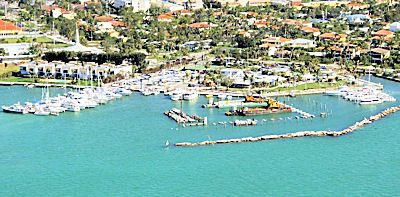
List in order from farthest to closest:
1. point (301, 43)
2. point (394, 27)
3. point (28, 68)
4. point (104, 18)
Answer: point (104, 18)
point (394, 27)
point (301, 43)
point (28, 68)

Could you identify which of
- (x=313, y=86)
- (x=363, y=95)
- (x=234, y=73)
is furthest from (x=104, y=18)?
(x=363, y=95)

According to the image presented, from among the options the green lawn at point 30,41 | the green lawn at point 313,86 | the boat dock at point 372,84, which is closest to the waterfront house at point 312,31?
the boat dock at point 372,84

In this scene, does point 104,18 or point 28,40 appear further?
point 104,18

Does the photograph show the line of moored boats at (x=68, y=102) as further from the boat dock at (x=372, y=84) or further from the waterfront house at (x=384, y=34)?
the waterfront house at (x=384, y=34)

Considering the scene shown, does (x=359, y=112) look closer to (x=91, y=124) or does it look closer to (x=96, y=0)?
(x=91, y=124)

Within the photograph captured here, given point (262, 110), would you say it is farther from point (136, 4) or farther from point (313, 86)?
point (136, 4)

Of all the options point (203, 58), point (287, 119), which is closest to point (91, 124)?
point (287, 119)

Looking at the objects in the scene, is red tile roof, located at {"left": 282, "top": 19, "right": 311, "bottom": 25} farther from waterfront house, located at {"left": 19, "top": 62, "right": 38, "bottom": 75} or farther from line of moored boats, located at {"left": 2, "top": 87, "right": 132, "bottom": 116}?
line of moored boats, located at {"left": 2, "top": 87, "right": 132, "bottom": 116}
